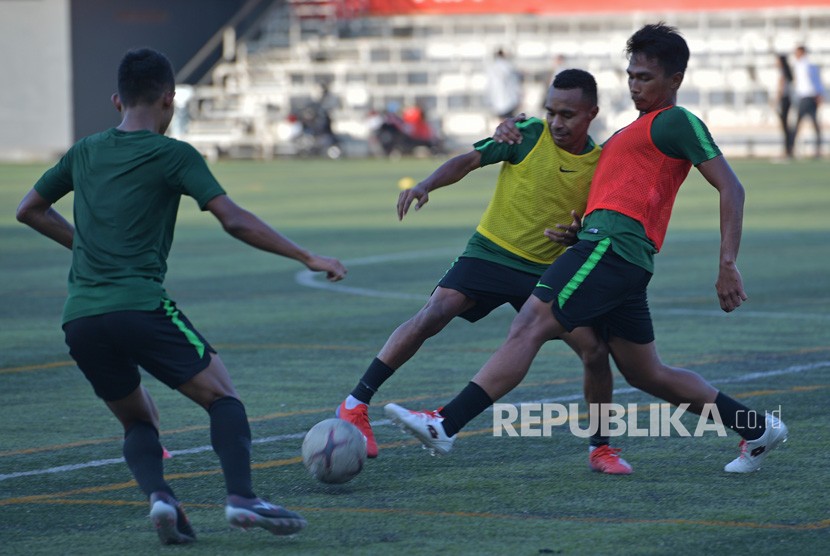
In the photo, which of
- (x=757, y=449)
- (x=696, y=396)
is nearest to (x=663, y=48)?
(x=696, y=396)

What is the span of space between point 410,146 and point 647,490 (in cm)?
3390

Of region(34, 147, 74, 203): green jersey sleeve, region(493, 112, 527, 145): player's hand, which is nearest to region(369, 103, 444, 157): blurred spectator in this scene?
region(493, 112, 527, 145): player's hand

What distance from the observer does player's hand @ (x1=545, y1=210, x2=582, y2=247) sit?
21.0 ft

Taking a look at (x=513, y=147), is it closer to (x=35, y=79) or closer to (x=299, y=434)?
(x=299, y=434)

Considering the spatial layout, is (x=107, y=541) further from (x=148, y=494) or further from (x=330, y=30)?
(x=330, y=30)

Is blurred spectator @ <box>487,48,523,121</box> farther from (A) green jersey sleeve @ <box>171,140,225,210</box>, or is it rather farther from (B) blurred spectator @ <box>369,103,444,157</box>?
(A) green jersey sleeve @ <box>171,140,225,210</box>

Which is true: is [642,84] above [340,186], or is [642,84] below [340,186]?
above

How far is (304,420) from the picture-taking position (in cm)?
773

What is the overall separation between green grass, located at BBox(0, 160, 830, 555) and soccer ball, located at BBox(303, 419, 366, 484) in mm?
82

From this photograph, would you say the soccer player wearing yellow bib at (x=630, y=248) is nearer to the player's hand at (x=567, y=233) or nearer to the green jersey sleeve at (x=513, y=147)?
the player's hand at (x=567, y=233)

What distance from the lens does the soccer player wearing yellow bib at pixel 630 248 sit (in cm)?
602

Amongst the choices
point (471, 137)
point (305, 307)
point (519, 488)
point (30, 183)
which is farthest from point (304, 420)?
point (471, 137)

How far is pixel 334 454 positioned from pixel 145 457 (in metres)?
0.93

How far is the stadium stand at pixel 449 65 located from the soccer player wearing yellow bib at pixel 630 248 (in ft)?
111
